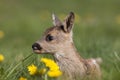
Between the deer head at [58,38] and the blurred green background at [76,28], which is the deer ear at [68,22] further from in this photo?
the blurred green background at [76,28]

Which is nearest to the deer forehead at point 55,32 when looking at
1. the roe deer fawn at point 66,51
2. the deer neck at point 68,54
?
the roe deer fawn at point 66,51

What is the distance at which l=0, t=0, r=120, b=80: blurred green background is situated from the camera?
780 cm

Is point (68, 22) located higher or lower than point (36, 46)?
higher

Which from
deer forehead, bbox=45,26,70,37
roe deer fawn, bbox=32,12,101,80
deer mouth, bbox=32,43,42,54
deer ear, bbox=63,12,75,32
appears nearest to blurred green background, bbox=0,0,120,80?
deer mouth, bbox=32,43,42,54

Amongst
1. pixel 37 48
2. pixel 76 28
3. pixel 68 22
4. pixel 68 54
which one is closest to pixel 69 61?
pixel 68 54

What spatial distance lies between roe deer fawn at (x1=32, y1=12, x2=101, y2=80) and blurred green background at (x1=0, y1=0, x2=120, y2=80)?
0.68 ft

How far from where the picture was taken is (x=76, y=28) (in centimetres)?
1266

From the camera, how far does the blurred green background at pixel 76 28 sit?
7.80m

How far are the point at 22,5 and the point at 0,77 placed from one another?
44.5 feet

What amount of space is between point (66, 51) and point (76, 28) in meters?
6.32

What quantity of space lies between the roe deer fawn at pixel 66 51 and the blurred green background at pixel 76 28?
21cm

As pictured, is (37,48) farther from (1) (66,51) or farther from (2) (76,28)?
(2) (76,28)

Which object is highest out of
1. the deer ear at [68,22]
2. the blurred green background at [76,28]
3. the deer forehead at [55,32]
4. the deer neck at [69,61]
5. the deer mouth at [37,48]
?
the deer ear at [68,22]

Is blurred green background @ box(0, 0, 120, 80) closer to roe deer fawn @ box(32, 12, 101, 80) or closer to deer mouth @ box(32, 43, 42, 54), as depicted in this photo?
deer mouth @ box(32, 43, 42, 54)
